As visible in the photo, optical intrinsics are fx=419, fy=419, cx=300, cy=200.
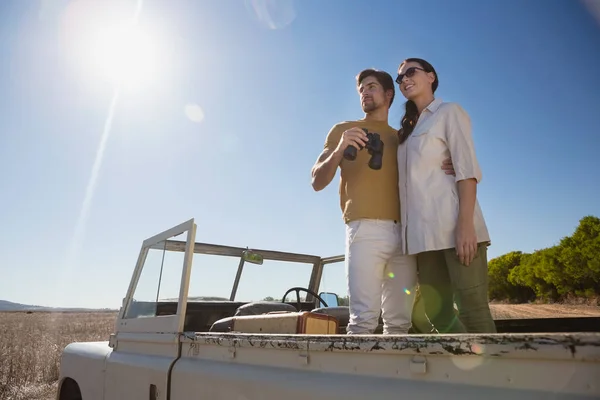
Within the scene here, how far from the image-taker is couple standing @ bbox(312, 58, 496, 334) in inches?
71.1

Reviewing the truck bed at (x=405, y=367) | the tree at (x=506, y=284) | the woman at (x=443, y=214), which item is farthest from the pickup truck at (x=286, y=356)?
the tree at (x=506, y=284)

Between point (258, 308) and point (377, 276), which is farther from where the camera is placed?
point (258, 308)

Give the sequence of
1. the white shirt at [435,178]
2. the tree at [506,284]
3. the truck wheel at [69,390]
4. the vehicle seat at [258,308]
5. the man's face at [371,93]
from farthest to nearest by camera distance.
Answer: the tree at [506,284] → the truck wheel at [69,390] → the vehicle seat at [258,308] → the man's face at [371,93] → the white shirt at [435,178]

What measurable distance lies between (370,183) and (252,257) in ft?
7.30

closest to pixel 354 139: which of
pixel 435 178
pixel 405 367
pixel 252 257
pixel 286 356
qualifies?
pixel 435 178

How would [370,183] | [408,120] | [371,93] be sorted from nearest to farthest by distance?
[370,183] < [408,120] < [371,93]

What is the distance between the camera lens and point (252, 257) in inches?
165

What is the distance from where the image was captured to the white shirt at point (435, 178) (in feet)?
6.20

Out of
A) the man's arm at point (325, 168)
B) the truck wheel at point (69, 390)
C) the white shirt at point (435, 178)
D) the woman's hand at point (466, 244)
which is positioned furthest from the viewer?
the truck wheel at point (69, 390)

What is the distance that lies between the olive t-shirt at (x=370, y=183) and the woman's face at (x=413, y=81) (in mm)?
284

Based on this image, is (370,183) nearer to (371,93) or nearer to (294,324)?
(371,93)

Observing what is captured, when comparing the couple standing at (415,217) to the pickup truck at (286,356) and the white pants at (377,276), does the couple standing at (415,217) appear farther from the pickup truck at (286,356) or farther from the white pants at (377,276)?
the pickup truck at (286,356)

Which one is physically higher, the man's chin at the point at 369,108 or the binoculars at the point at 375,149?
the man's chin at the point at 369,108

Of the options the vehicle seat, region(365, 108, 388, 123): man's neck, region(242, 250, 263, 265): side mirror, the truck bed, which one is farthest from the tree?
the truck bed
